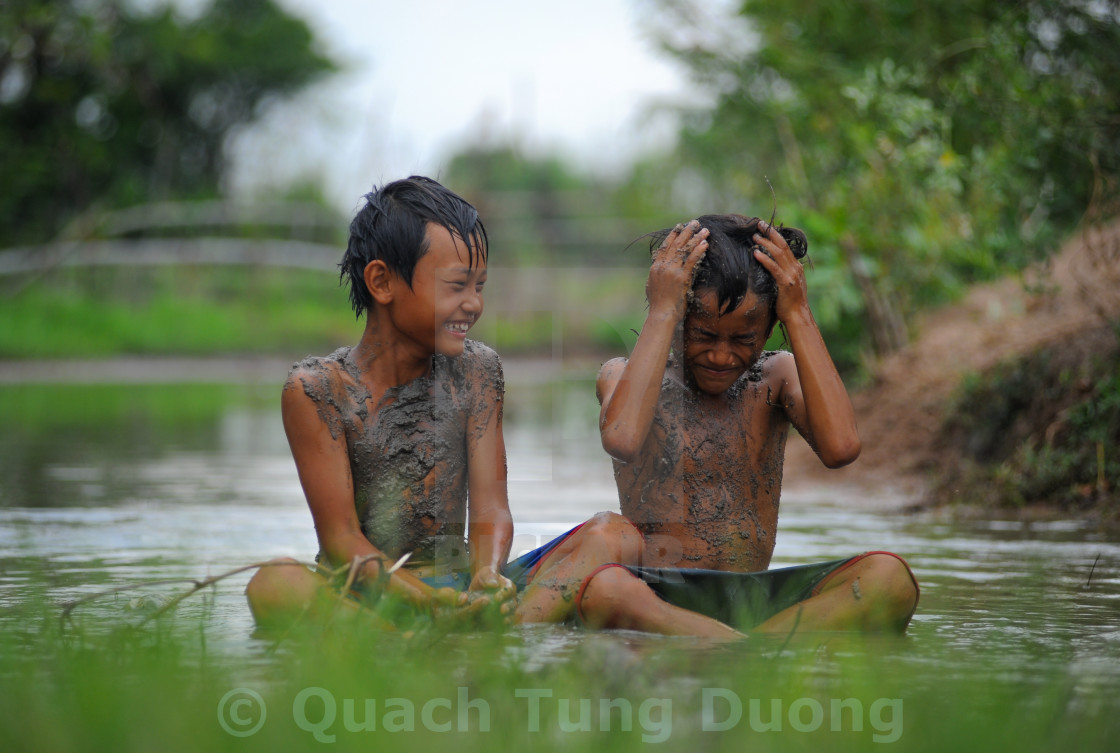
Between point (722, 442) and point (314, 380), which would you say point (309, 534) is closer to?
point (314, 380)

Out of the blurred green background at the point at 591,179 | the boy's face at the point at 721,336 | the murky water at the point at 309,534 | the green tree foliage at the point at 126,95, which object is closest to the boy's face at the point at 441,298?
the boy's face at the point at 721,336

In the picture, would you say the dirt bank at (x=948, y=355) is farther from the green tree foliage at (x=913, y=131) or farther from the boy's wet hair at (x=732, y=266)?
the boy's wet hair at (x=732, y=266)

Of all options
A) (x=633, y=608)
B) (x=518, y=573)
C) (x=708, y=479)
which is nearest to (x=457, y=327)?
(x=518, y=573)

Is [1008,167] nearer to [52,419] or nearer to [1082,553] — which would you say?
[1082,553]

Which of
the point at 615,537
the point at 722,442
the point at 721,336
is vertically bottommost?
the point at 615,537

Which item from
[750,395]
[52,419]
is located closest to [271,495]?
[750,395]

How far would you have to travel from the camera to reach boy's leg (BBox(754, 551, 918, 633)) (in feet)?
A: 10.3

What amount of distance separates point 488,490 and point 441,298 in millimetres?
553

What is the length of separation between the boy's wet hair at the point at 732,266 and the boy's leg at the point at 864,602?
76 cm

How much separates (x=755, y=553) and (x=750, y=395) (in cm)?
45

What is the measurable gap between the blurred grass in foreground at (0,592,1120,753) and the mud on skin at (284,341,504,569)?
2.37ft

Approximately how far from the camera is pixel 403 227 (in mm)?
3604

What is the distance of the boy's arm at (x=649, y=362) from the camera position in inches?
132

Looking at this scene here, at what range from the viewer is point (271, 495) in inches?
261
